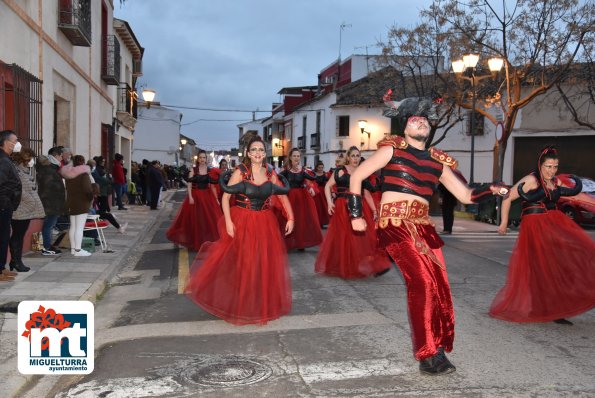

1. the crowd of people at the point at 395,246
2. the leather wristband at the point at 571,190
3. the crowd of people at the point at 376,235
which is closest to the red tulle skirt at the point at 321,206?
the crowd of people at the point at 376,235

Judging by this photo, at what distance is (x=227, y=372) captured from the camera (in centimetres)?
449

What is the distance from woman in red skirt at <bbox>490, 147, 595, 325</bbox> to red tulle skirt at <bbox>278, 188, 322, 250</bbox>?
5374 mm

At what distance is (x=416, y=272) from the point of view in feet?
14.7

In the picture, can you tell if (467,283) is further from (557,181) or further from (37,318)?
(37,318)

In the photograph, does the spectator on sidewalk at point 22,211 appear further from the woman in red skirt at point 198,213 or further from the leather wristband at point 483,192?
the leather wristband at point 483,192

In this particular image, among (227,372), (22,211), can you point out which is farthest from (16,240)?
(227,372)

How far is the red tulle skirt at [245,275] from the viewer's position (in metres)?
5.73

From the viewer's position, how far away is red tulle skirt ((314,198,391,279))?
841cm

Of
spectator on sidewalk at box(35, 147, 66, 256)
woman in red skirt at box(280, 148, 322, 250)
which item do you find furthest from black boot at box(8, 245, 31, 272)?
woman in red skirt at box(280, 148, 322, 250)

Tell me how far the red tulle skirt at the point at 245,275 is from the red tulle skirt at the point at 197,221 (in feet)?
15.7

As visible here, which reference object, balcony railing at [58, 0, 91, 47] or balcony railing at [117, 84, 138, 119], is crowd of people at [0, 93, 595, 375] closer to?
balcony railing at [58, 0, 91, 47]

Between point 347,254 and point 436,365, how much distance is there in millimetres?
4096

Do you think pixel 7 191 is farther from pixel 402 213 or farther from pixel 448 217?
pixel 448 217

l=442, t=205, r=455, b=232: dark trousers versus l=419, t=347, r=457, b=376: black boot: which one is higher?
l=442, t=205, r=455, b=232: dark trousers
